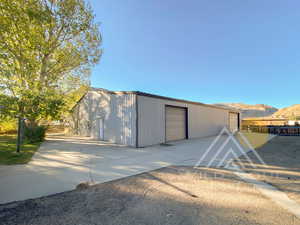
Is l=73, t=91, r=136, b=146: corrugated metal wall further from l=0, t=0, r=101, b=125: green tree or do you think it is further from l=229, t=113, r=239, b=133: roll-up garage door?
l=229, t=113, r=239, b=133: roll-up garage door

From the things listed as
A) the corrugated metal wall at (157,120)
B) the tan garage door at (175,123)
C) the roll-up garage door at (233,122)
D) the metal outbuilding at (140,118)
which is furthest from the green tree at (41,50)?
the roll-up garage door at (233,122)

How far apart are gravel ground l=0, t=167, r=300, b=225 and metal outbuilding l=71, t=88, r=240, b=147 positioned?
5.04 meters

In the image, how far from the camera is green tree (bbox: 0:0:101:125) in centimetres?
746

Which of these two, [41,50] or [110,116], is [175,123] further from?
[41,50]

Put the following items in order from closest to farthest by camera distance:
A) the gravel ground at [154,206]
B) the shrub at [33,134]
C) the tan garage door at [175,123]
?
the gravel ground at [154,206]
the shrub at [33,134]
the tan garage door at [175,123]

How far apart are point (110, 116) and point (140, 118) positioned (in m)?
2.97

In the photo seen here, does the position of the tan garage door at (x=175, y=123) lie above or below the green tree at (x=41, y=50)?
below

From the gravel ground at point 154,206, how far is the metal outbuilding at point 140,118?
16.5ft

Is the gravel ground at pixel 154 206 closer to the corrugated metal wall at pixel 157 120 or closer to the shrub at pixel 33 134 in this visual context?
the corrugated metal wall at pixel 157 120

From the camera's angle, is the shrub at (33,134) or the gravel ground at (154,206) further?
the shrub at (33,134)

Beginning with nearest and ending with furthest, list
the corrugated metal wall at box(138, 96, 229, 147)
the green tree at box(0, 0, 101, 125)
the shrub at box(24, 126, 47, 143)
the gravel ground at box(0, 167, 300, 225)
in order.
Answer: the gravel ground at box(0, 167, 300, 225) < the green tree at box(0, 0, 101, 125) < the corrugated metal wall at box(138, 96, 229, 147) < the shrub at box(24, 126, 47, 143)

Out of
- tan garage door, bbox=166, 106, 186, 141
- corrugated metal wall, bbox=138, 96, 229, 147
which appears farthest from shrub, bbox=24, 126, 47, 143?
tan garage door, bbox=166, 106, 186, 141

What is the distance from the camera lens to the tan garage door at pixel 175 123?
10.1m

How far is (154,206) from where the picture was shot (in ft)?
7.64
